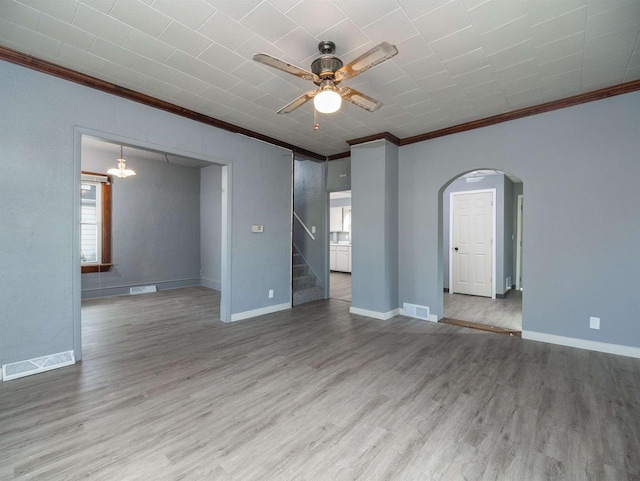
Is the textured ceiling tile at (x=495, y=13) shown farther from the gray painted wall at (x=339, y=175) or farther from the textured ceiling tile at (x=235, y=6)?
the gray painted wall at (x=339, y=175)

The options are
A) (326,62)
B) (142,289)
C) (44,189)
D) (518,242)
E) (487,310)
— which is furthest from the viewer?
(518,242)

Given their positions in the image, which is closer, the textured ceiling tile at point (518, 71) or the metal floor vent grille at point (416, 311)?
the textured ceiling tile at point (518, 71)

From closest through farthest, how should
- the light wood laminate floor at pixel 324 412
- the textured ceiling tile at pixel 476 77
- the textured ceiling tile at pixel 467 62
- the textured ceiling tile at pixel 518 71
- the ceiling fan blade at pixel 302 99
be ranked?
the light wood laminate floor at pixel 324 412 → the ceiling fan blade at pixel 302 99 → the textured ceiling tile at pixel 467 62 → the textured ceiling tile at pixel 518 71 → the textured ceiling tile at pixel 476 77

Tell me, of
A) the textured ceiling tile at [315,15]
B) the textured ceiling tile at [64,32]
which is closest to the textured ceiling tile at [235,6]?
the textured ceiling tile at [315,15]

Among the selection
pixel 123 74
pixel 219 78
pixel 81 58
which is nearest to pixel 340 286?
pixel 219 78

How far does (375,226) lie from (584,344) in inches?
113

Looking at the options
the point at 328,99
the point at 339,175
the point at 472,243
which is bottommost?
A: the point at 472,243

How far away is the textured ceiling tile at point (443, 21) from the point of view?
82.4 inches

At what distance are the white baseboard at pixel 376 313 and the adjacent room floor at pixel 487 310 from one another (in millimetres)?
831

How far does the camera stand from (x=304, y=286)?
576cm

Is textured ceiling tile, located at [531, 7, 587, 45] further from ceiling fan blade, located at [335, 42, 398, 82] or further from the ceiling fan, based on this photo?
the ceiling fan

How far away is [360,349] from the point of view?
A: 3.35 metres

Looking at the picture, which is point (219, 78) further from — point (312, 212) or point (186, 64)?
point (312, 212)

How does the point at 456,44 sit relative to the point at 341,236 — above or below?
above
